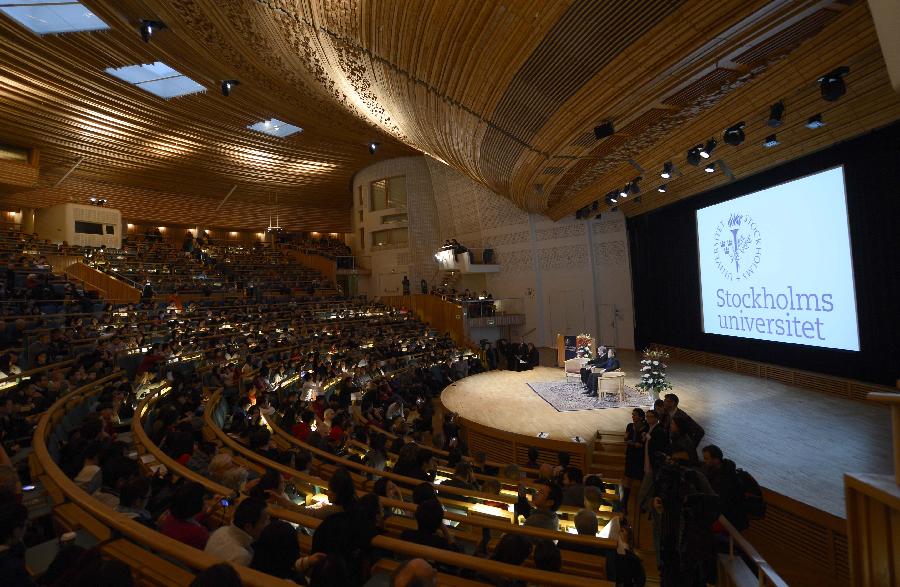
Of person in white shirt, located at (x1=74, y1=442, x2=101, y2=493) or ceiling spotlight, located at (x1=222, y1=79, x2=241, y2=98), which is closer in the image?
person in white shirt, located at (x1=74, y1=442, x2=101, y2=493)

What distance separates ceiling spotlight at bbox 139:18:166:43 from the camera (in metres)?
8.77

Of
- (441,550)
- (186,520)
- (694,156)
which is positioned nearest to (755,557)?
(441,550)

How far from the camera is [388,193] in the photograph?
22.9 metres

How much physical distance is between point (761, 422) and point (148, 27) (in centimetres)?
1287

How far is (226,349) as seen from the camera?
10.1 metres

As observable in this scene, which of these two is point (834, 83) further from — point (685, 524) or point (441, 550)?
point (441, 550)

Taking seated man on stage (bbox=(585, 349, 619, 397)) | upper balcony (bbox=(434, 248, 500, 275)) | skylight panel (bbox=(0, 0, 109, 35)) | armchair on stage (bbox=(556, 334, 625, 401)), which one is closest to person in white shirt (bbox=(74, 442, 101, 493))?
armchair on stage (bbox=(556, 334, 625, 401))

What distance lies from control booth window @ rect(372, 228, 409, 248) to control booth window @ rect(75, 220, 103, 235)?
1159 cm

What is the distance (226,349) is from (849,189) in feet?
40.8

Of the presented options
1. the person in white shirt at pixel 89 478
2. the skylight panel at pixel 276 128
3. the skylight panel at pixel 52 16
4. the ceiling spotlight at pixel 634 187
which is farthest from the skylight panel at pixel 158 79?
the person in white shirt at pixel 89 478

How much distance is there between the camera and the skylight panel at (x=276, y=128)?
15383 millimetres

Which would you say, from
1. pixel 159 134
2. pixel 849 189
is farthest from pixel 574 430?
pixel 159 134

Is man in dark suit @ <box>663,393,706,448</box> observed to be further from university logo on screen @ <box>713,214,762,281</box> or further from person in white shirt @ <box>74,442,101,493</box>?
university logo on screen @ <box>713,214,762,281</box>

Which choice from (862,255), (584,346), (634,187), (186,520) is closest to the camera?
(186,520)
